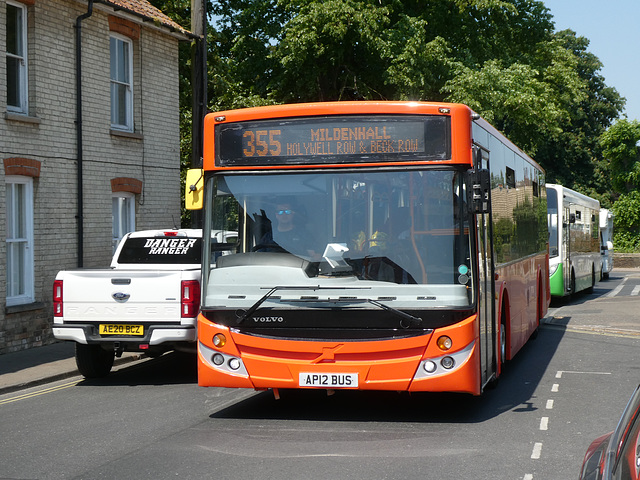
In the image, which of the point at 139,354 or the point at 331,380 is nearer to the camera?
the point at 331,380

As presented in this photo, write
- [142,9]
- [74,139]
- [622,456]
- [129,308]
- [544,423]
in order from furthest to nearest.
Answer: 1. [142,9]
2. [74,139]
3. [129,308]
4. [544,423]
5. [622,456]

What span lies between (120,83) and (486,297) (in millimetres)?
11359

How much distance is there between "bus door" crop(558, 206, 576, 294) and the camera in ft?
75.8

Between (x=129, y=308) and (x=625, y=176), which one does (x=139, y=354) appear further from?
(x=625, y=176)

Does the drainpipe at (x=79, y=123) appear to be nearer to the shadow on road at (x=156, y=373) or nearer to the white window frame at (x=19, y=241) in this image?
the white window frame at (x=19, y=241)

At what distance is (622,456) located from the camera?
114 inches

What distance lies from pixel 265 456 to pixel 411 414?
226cm

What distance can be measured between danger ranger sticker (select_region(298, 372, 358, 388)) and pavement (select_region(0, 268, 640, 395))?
4442mm

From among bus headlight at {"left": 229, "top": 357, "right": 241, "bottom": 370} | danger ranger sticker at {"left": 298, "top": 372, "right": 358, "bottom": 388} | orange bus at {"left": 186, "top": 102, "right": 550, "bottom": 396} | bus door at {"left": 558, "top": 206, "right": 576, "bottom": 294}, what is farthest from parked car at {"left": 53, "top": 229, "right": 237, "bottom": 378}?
bus door at {"left": 558, "top": 206, "right": 576, "bottom": 294}

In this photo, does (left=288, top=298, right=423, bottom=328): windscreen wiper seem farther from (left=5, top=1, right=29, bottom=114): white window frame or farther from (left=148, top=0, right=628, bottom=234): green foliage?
(left=148, top=0, right=628, bottom=234): green foliage

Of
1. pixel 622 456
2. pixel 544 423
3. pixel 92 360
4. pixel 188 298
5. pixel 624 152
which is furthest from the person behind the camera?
pixel 624 152

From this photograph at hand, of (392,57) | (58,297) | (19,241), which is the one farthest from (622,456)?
(392,57)

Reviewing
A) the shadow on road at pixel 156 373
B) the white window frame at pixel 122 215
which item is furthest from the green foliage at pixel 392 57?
the shadow on road at pixel 156 373

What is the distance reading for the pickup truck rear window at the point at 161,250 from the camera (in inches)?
505
